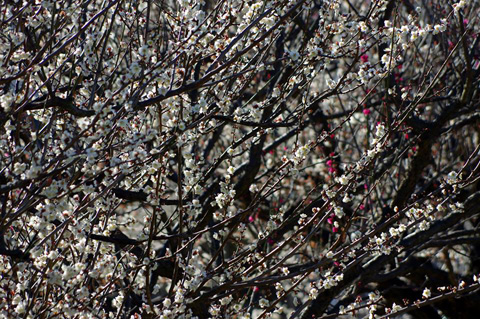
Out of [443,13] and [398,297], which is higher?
[443,13]

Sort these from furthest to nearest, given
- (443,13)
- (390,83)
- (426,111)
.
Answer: (426,111), (443,13), (390,83)

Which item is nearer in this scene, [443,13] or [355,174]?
[355,174]

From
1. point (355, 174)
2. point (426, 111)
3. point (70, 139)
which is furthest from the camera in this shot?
point (426, 111)

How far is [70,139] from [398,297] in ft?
17.7

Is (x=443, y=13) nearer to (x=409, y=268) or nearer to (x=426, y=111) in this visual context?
(x=426, y=111)

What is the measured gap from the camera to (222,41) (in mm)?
4070

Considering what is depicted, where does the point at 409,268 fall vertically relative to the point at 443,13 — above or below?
below

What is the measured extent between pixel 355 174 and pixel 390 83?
230cm

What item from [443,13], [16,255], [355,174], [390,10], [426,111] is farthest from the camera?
[426,111]

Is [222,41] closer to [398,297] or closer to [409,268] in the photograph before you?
[409,268]

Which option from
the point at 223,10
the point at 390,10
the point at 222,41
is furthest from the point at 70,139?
the point at 390,10

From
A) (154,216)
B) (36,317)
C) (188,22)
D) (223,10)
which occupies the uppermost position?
(223,10)

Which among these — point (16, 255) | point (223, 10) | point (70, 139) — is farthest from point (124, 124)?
point (223, 10)

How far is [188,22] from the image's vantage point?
3.54 m
